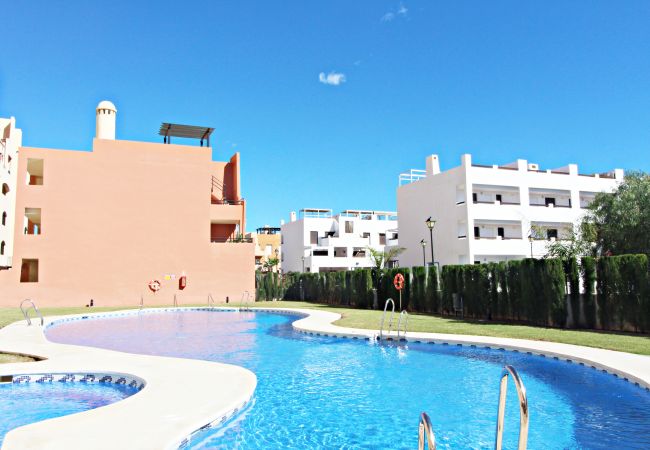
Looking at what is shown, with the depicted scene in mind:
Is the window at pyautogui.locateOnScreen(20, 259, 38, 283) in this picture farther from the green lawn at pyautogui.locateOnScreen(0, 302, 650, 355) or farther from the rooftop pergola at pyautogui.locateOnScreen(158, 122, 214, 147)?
the green lawn at pyautogui.locateOnScreen(0, 302, 650, 355)

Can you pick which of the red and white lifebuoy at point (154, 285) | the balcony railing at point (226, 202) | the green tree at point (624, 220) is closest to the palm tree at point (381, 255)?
the balcony railing at point (226, 202)

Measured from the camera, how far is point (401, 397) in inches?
359

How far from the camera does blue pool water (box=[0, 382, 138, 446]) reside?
7.84 meters

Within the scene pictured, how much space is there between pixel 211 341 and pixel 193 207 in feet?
66.4

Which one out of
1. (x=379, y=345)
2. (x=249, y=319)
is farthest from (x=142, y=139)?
(x=379, y=345)

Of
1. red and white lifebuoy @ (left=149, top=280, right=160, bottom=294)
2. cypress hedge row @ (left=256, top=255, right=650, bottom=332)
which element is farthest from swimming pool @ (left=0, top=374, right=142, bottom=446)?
red and white lifebuoy @ (left=149, top=280, right=160, bottom=294)

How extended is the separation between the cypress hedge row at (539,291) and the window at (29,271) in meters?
23.7

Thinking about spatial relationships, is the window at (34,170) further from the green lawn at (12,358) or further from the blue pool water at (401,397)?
the green lawn at (12,358)

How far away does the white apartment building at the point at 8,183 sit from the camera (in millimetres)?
28219

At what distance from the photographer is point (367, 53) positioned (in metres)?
26.6

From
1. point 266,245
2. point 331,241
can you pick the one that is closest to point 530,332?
point 331,241

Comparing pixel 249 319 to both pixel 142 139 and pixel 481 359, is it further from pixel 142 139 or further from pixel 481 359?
pixel 142 139

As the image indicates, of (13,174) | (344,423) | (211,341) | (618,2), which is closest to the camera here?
(344,423)

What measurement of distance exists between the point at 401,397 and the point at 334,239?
5071 centimetres
